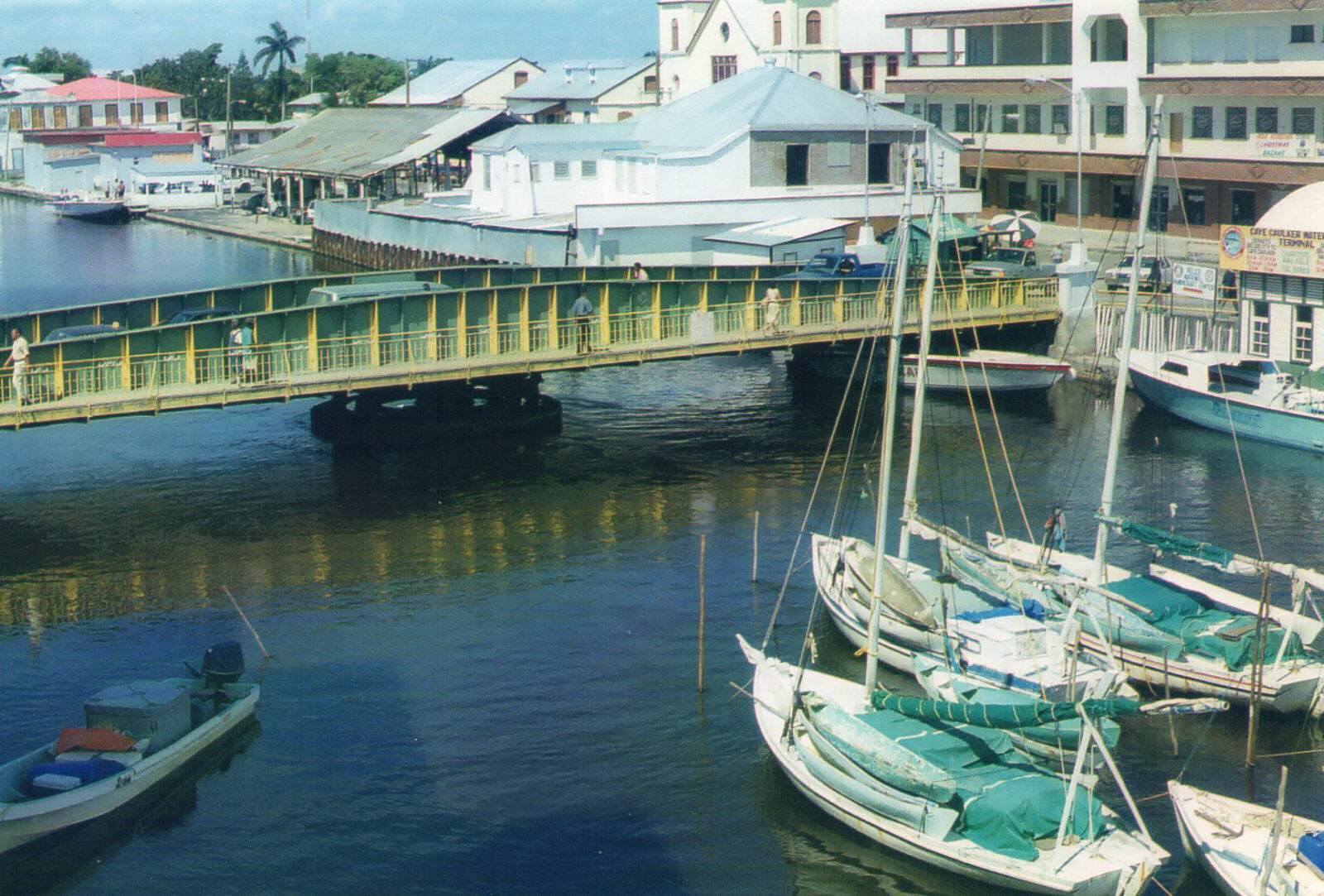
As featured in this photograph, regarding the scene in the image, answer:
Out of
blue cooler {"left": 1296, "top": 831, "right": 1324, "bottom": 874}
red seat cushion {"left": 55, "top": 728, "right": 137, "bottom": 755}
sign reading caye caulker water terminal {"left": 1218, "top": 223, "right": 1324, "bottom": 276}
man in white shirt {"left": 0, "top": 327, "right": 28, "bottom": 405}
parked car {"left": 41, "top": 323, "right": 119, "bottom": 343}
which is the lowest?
blue cooler {"left": 1296, "top": 831, "right": 1324, "bottom": 874}

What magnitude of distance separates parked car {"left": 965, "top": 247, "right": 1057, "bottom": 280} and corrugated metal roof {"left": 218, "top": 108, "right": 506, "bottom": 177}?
2074 inches

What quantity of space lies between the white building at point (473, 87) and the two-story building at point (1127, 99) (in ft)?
240

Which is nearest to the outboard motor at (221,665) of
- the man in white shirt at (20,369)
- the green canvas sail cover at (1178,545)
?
the man in white shirt at (20,369)

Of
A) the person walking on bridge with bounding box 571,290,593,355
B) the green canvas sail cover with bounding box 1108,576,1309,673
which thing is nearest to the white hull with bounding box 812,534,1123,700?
the green canvas sail cover with bounding box 1108,576,1309,673

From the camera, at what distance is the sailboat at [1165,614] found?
3253 cm

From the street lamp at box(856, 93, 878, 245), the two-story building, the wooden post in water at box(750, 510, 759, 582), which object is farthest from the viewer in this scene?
the two-story building

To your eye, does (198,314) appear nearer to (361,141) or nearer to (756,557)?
(756,557)

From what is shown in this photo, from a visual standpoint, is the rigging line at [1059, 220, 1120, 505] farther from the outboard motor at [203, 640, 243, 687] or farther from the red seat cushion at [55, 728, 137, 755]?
the red seat cushion at [55, 728, 137, 755]

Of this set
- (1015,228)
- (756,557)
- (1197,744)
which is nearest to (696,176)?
(1015,228)

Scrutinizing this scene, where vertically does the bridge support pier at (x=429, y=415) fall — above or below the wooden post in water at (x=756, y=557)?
above

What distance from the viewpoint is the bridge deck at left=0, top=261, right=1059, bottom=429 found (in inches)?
1827

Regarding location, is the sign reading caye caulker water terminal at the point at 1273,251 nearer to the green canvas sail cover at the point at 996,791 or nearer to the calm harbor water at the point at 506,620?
the calm harbor water at the point at 506,620

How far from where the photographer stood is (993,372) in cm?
6262

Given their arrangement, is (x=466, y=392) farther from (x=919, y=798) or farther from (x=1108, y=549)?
(x=919, y=798)
